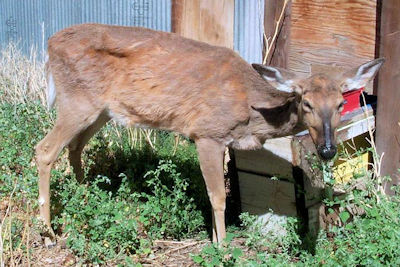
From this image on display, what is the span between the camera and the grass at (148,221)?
428 centimetres

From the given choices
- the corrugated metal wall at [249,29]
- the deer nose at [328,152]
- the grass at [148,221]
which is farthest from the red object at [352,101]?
the corrugated metal wall at [249,29]

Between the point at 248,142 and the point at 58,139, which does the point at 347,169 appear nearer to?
the point at 248,142

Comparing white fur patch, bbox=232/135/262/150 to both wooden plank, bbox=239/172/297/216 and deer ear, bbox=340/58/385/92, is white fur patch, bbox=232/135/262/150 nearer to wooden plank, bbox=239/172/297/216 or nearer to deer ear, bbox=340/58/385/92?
wooden plank, bbox=239/172/297/216

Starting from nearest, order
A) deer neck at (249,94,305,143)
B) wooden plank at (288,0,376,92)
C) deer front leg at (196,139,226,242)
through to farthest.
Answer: deer neck at (249,94,305,143) < deer front leg at (196,139,226,242) < wooden plank at (288,0,376,92)

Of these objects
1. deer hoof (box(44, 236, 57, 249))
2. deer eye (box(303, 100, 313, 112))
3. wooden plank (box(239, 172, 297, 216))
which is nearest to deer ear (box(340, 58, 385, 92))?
deer eye (box(303, 100, 313, 112))

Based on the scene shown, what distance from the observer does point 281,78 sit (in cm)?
454

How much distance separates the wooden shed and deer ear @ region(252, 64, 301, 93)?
60cm

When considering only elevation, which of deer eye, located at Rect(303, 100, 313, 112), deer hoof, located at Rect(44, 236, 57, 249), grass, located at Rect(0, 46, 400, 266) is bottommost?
deer hoof, located at Rect(44, 236, 57, 249)

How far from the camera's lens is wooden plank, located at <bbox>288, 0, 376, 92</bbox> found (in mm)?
5578

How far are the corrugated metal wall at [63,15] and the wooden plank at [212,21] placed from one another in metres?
1.17

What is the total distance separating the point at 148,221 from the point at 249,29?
3157mm

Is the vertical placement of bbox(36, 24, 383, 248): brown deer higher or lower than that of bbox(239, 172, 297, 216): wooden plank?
higher

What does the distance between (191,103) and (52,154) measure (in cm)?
135

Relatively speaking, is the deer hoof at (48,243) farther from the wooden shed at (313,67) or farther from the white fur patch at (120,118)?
the wooden shed at (313,67)
